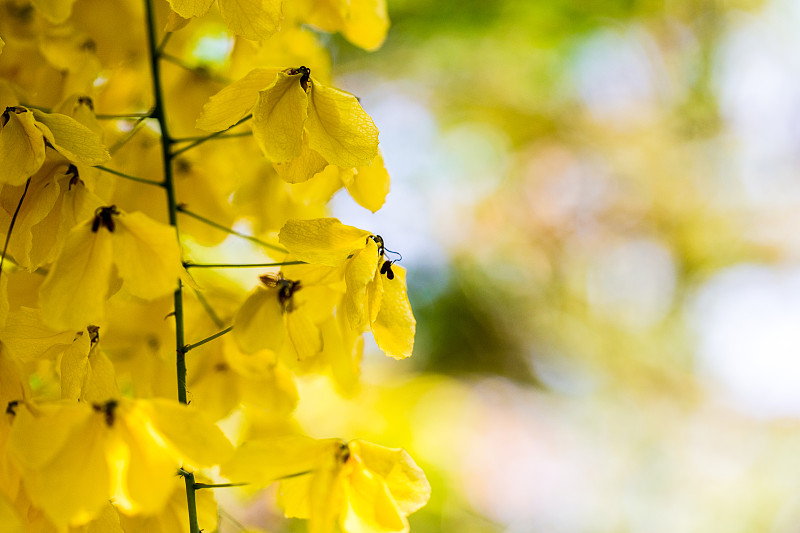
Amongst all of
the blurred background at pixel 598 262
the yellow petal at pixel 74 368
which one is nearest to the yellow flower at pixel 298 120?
the yellow petal at pixel 74 368

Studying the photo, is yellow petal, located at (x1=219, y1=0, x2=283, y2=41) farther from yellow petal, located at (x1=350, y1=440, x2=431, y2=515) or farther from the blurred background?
the blurred background

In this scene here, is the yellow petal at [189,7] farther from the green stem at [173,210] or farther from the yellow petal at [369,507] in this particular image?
the yellow petal at [369,507]

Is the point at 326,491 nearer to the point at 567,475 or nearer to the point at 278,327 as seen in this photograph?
the point at 278,327

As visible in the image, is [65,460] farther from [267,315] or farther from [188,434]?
[267,315]

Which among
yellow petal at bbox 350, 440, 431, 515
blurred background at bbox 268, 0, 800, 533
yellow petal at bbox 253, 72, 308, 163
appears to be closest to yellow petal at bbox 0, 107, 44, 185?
yellow petal at bbox 253, 72, 308, 163

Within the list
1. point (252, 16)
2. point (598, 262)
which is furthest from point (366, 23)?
point (598, 262)

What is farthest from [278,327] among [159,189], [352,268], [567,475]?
[567,475]
